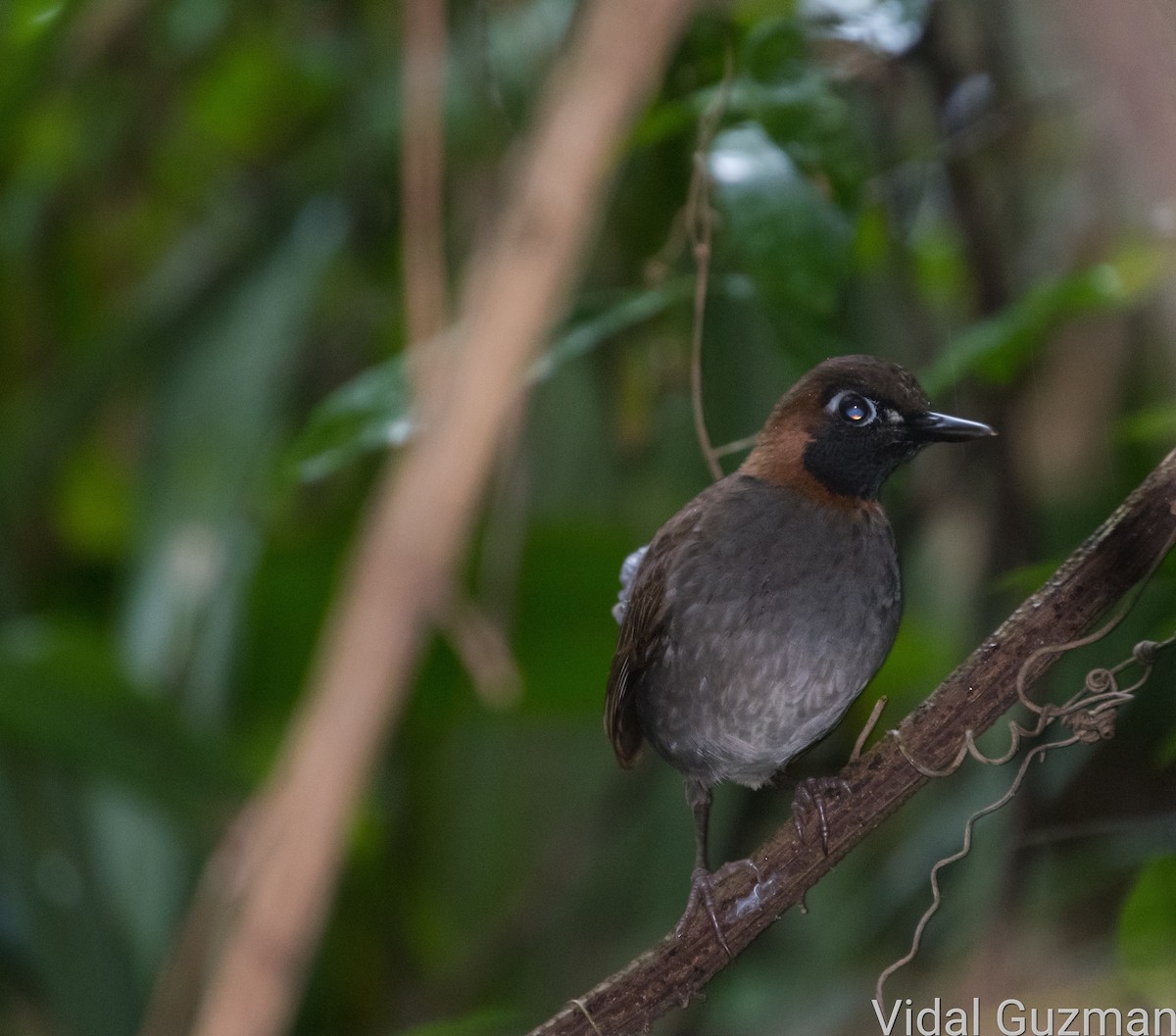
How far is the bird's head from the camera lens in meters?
1.25

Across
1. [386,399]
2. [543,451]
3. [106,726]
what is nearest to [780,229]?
[386,399]

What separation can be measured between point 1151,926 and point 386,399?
107 cm

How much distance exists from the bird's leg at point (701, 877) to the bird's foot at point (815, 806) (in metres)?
0.12

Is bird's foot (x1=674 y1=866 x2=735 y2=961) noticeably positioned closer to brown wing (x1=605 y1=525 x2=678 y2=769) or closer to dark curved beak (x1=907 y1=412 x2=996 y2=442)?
brown wing (x1=605 y1=525 x2=678 y2=769)

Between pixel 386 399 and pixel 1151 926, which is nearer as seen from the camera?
pixel 1151 926

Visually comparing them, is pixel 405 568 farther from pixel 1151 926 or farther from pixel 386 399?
pixel 386 399

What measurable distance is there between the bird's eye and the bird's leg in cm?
45

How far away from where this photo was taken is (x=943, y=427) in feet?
4.06

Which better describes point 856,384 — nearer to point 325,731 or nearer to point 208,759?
point 325,731

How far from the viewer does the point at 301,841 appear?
60cm

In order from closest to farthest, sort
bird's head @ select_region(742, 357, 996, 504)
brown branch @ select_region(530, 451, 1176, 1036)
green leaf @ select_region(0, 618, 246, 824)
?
1. brown branch @ select_region(530, 451, 1176, 1036)
2. bird's head @ select_region(742, 357, 996, 504)
3. green leaf @ select_region(0, 618, 246, 824)

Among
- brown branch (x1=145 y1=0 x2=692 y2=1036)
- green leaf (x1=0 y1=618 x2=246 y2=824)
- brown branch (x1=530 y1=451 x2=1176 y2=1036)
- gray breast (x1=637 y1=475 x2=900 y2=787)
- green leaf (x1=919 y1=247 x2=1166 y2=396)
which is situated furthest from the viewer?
green leaf (x1=0 y1=618 x2=246 y2=824)

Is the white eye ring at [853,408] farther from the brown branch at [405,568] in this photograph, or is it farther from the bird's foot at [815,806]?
the brown branch at [405,568]

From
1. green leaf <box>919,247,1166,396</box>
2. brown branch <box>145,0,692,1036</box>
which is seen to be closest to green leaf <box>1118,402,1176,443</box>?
green leaf <box>919,247,1166,396</box>
